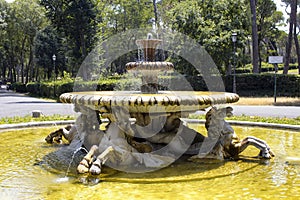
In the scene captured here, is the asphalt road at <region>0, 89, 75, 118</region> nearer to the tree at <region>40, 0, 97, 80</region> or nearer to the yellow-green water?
the yellow-green water

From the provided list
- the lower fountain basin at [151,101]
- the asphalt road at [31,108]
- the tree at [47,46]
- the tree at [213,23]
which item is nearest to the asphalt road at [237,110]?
the asphalt road at [31,108]

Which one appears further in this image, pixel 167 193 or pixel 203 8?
pixel 203 8

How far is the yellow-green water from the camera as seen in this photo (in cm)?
487

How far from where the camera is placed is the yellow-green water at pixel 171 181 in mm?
4871

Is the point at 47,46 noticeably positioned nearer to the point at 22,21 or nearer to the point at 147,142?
the point at 22,21

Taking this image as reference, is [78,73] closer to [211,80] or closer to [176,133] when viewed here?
[211,80]

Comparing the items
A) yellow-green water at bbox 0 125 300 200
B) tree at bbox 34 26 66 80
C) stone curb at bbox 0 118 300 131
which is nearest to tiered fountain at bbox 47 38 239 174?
yellow-green water at bbox 0 125 300 200

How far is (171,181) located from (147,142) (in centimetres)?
155

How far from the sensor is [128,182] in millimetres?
5469

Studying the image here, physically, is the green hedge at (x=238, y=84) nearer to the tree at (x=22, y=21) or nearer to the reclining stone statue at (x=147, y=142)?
the reclining stone statue at (x=147, y=142)

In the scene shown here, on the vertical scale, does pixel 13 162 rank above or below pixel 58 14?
below

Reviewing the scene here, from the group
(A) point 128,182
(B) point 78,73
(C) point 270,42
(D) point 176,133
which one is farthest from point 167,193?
(C) point 270,42

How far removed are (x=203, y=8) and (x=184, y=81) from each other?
6.10 m

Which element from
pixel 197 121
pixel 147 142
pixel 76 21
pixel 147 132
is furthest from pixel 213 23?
pixel 147 142
